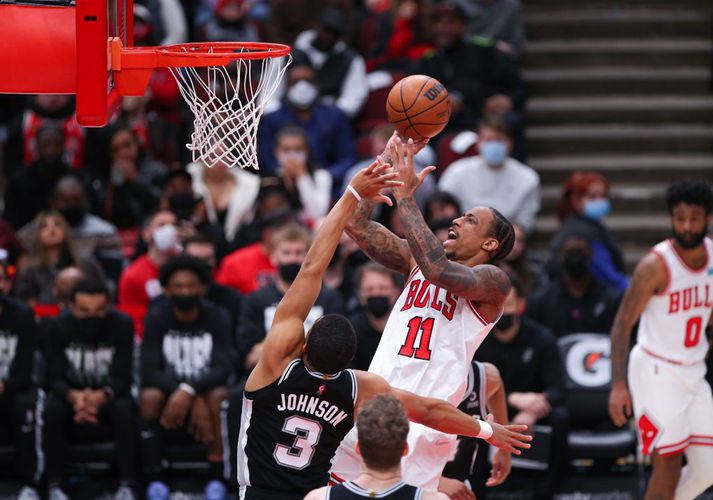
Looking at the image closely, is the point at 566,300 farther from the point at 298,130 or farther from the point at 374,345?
the point at 298,130

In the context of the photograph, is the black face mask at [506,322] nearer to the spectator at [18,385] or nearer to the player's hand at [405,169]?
the player's hand at [405,169]

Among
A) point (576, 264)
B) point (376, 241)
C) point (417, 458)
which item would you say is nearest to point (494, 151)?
point (576, 264)

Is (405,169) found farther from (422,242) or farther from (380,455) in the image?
(380,455)

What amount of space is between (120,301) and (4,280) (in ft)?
3.75

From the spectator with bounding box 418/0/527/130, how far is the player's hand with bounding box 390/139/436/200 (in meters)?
5.84

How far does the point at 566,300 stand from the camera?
389 inches

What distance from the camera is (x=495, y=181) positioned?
1130 centimetres

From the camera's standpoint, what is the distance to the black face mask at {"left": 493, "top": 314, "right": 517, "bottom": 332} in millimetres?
9246

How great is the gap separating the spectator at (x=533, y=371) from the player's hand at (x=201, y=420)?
6.36 feet

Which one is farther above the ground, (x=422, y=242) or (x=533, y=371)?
(x=422, y=242)

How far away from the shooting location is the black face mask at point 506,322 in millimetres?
9246

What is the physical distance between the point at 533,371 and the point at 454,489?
8.58 feet

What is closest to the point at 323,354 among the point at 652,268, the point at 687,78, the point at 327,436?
the point at 327,436

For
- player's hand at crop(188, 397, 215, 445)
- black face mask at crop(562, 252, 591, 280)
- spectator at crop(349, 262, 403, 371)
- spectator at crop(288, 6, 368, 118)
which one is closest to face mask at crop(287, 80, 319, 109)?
spectator at crop(288, 6, 368, 118)
